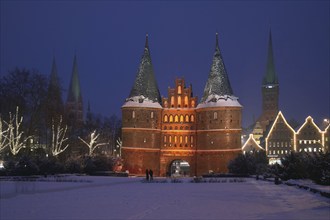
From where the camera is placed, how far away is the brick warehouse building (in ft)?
246

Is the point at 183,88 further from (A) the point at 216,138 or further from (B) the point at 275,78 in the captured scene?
(B) the point at 275,78

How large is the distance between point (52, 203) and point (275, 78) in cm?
13953

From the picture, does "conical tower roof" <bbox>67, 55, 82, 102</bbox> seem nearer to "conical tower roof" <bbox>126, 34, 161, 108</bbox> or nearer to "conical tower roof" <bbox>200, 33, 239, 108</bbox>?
"conical tower roof" <bbox>126, 34, 161, 108</bbox>

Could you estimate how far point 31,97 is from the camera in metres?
62.8

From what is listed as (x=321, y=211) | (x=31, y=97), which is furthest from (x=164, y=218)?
(x=31, y=97)

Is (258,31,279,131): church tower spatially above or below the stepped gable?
above

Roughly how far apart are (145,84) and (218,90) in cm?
1072

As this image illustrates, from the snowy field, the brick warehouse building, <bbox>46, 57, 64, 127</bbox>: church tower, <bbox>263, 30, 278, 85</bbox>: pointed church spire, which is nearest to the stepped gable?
the brick warehouse building

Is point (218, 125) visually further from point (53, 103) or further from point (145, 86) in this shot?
point (53, 103)

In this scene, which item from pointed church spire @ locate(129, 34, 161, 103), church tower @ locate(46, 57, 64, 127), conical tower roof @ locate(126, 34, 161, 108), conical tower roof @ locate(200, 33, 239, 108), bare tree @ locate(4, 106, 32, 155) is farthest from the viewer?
pointed church spire @ locate(129, 34, 161, 103)

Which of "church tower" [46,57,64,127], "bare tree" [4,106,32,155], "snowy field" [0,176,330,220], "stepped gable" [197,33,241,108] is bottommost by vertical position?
"snowy field" [0,176,330,220]

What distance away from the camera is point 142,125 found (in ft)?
251

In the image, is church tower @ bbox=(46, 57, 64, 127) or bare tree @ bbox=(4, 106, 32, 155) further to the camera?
church tower @ bbox=(46, 57, 64, 127)

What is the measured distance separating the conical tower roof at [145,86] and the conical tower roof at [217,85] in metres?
7.38
